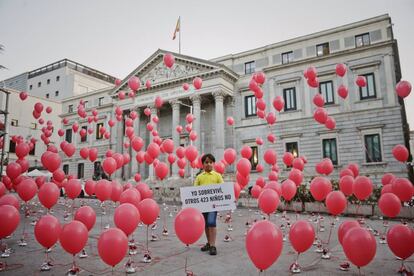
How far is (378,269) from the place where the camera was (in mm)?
4828

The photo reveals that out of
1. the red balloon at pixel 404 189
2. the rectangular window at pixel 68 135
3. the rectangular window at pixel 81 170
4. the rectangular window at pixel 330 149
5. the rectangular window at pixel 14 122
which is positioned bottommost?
the red balloon at pixel 404 189

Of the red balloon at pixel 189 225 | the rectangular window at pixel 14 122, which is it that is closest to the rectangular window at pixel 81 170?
the rectangular window at pixel 14 122

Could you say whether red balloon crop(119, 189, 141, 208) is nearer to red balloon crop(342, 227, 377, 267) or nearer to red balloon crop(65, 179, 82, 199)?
red balloon crop(65, 179, 82, 199)

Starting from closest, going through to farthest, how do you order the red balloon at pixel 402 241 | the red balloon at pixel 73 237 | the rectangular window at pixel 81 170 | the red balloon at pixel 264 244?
the red balloon at pixel 264 244 < the red balloon at pixel 402 241 < the red balloon at pixel 73 237 < the rectangular window at pixel 81 170

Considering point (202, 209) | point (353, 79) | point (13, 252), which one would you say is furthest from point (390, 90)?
point (13, 252)

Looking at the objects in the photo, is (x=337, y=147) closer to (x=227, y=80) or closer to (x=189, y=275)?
(x=227, y=80)

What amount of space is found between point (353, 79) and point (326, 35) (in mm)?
4762

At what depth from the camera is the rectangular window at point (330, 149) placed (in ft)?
75.0

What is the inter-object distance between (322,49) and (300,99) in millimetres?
4834

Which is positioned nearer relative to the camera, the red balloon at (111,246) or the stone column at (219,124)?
the red balloon at (111,246)

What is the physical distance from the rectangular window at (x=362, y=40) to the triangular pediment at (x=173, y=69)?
10966 mm

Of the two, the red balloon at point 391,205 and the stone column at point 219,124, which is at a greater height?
the stone column at point 219,124

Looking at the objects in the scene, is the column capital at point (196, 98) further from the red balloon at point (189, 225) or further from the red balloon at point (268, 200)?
the red balloon at point (189, 225)

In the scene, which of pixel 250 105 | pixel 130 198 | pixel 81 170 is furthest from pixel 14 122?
pixel 130 198
